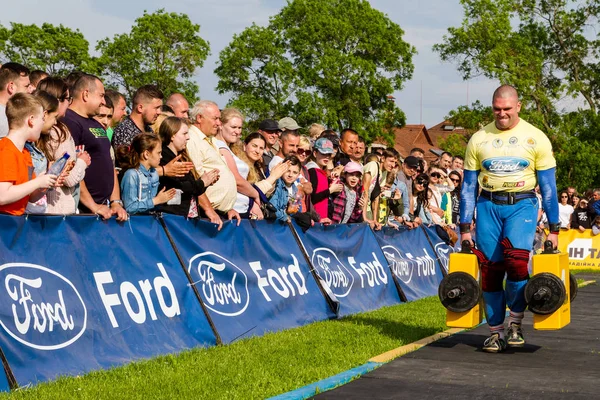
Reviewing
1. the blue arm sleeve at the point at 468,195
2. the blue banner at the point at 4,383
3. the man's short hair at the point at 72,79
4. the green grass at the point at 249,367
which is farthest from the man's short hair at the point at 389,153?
the blue banner at the point at 4,383

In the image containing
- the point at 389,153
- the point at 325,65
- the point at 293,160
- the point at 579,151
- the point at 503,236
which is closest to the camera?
the point at 503,236

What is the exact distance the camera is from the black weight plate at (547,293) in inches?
324

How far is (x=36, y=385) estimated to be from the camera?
643 centimetres

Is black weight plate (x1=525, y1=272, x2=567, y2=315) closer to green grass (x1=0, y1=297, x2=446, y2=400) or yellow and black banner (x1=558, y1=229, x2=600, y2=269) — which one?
green grass (x1=0, y1=297, x2=446, y2=400)

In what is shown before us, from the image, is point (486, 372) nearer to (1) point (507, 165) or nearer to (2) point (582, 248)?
(1) point (507, 165)

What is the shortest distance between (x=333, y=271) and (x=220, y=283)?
9.41ft

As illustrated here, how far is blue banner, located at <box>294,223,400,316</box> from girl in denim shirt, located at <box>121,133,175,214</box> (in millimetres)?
2843

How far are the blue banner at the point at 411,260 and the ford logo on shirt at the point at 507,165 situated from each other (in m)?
5.18

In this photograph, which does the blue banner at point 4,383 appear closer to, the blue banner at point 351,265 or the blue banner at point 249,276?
the blue banner at point 249,276

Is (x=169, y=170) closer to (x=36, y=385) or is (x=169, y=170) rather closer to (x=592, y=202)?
(x=36, y=385)

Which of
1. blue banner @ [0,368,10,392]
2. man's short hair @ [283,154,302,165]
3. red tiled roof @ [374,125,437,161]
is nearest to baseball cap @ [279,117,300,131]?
man's short hair @ [283,154,302,165]

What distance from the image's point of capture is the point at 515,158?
27.9ft

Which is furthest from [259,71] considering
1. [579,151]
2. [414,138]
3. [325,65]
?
[414,138]

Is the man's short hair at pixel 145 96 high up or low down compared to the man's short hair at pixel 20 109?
up
